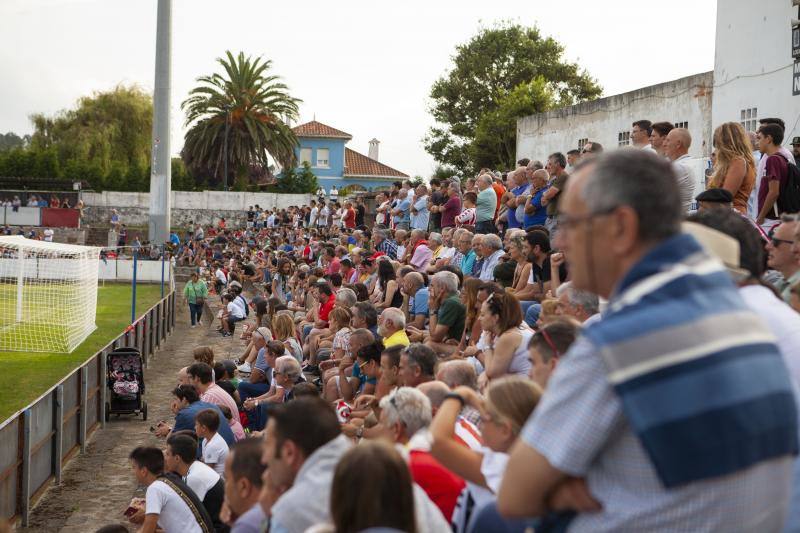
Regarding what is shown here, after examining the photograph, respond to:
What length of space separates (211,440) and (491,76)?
160ft

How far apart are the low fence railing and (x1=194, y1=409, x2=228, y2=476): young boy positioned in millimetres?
2496

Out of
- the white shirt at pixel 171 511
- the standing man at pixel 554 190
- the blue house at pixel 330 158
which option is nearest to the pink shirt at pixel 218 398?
the white shirt at pixel 171 511

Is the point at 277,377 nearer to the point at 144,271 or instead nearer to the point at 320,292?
the point at 320,292

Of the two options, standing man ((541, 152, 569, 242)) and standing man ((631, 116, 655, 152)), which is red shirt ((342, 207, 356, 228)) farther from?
standing man ((631, 116, 655, 152))

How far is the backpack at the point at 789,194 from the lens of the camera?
8531 millimetres

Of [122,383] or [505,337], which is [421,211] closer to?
[122,383]

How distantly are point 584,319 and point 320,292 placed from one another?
8.55 meters

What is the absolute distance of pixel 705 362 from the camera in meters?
2.04

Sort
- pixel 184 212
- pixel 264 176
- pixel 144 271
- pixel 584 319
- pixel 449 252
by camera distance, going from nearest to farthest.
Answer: pixel 584 319, pixel 449 252, pixel 144 271, pixel 184 212, pixel 264 176

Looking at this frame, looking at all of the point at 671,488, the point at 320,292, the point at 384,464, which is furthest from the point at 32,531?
the point at 671,488

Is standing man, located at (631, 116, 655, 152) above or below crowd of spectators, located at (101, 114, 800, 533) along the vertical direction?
above

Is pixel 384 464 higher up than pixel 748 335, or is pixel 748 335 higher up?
pixel 748 335

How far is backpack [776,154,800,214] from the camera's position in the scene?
8531mm

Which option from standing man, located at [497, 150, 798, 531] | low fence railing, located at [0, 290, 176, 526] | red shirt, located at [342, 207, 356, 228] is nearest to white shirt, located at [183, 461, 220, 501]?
low fence railing, located at [0, 290, 176, 526]
